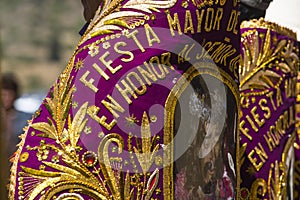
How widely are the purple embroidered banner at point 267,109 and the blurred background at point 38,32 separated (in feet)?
73.3

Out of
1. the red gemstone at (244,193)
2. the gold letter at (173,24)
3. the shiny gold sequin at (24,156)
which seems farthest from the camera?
the red gemstone at (244,193)

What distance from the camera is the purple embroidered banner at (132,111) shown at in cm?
163

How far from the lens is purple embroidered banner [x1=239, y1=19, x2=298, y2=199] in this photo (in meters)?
2.25

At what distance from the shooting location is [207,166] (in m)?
1.83

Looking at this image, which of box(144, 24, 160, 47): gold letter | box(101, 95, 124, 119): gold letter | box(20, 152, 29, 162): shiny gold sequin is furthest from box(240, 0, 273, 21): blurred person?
box(20, 152, 29, 162): shiny gold sequin

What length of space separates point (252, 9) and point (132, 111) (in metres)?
0.89

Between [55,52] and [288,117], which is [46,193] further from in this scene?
[55,52]

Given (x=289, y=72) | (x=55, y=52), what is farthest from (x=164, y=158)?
(x=55, y=52)

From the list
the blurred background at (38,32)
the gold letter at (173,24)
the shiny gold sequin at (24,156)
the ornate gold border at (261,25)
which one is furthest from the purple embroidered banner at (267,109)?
the blurred background at (38,32)

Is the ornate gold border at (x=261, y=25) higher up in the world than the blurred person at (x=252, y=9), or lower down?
lower down

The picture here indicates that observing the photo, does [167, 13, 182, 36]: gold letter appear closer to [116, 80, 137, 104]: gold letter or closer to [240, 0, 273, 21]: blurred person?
[116, 80, 137, 104]: gold letter

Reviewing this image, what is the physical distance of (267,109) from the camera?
7.63 feet

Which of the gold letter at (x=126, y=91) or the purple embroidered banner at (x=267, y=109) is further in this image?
the purple embroidered banner at (x=267, y=109)

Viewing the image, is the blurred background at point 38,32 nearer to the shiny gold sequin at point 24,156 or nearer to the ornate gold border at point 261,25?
the ornate gold border at point 261,25
